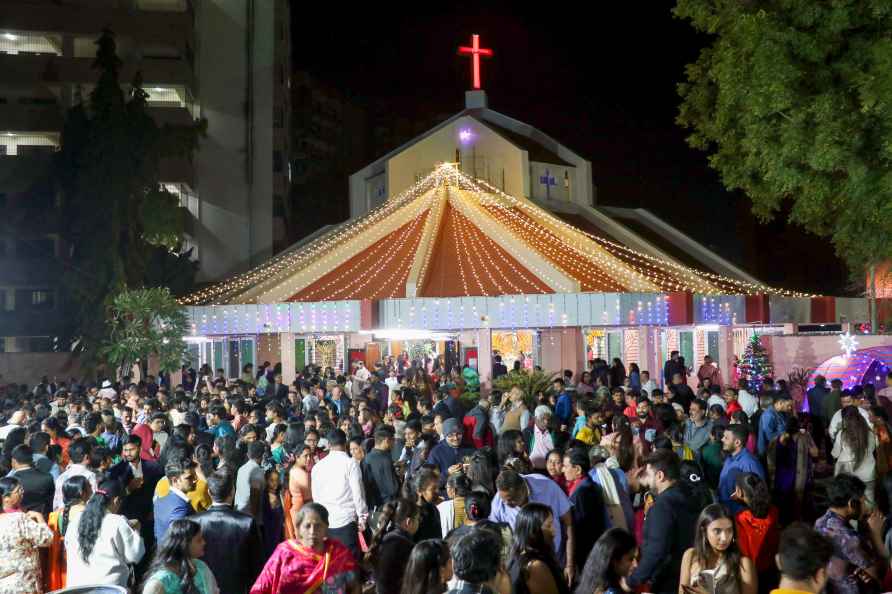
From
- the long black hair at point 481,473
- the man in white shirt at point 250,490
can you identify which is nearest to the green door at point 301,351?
the man in white shirt at point 250,490

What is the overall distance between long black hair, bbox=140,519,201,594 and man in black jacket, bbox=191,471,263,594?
0.98 m

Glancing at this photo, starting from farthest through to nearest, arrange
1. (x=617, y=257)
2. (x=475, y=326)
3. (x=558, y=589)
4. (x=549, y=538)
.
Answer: (x=617, y=257), (x=475, y=326), (x=549, y=538), (x=558, y=589)

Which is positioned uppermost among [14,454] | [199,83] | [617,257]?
[199,83]

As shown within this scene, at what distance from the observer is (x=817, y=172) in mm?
19094

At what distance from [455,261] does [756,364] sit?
7425 mm

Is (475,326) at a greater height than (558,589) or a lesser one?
greater

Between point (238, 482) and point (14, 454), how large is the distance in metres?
1.93

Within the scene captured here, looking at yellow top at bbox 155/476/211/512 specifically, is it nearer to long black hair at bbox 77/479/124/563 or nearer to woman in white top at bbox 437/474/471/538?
long black hair at bbox 77/479/124/563

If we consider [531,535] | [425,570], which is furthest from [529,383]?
[425,570]

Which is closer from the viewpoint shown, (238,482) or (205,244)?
(238,482)

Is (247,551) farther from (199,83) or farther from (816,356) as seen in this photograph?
(199,83)

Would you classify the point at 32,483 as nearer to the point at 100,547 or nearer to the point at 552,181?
the point at 100,547

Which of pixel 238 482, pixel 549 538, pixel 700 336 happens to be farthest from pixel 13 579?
pixel 700 336

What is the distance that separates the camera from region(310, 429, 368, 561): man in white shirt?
8.84m
